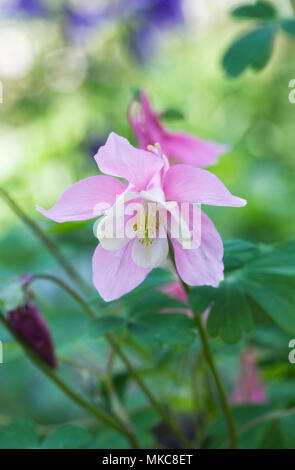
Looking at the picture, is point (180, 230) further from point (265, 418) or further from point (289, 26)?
point (289, 26)

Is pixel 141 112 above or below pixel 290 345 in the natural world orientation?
above

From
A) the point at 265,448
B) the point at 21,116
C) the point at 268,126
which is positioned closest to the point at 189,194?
the point at 265,448

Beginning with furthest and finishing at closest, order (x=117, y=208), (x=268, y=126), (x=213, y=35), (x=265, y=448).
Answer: (x=213, y=35)
(x=268, y=126)
(x=265, y=448)
(x=117, y=208)

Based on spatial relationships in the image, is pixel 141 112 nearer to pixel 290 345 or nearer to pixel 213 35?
pixel 290 345

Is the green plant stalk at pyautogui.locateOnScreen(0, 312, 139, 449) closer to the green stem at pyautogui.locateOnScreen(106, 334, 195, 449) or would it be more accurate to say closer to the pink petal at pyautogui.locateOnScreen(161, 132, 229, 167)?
the green stem at pyautogui.locateOnScreen(106, 334, 195, 449)

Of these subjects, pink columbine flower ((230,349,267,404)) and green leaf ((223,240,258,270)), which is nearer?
green leaf ((223,240,258,270))

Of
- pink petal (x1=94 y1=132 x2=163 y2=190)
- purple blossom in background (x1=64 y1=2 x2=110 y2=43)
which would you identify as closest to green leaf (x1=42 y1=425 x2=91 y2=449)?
pink petal (x1=94 y1=132 x2=163 y2=190)
